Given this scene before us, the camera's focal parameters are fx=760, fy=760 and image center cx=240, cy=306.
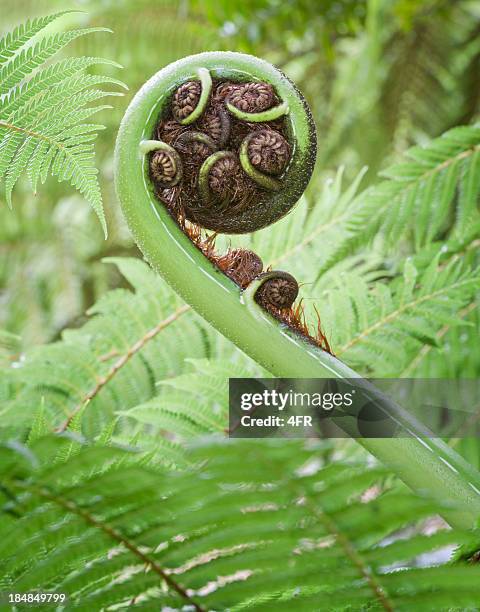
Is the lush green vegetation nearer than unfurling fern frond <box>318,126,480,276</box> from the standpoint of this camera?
Yes

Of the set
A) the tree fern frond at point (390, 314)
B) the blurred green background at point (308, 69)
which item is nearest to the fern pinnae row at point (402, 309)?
the tree fern frond at point (390, 314)

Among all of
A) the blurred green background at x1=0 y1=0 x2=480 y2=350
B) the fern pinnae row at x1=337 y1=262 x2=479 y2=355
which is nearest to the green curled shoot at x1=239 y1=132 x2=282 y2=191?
the fern pinnae row at x1=337 y1=262 x2=479 y2=355

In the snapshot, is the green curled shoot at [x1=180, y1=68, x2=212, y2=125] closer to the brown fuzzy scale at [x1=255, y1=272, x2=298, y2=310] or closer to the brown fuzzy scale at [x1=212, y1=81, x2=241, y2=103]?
the brown fuzzy scale at [x1=212, y1=81, x2=241, y2=103]

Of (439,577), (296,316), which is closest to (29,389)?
(296,316)

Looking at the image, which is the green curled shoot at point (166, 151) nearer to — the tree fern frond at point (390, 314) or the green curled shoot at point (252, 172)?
the green curled shoot at point (252, 172)

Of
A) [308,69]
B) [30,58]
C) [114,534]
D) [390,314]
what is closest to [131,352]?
[390,314]

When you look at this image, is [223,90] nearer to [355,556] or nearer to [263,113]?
[263,113]
